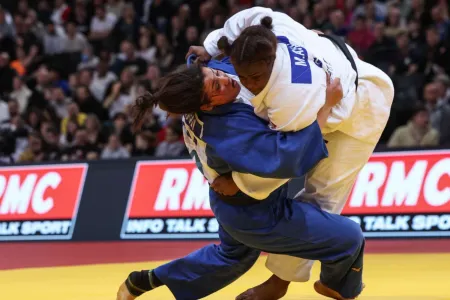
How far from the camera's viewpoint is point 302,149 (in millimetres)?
3576

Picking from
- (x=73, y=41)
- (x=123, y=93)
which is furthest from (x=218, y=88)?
(x=73, y=41)

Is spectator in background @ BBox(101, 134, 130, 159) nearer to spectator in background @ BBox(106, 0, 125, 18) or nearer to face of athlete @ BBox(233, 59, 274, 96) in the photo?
spectator in background @ BBox(106, 0, 125, 18)

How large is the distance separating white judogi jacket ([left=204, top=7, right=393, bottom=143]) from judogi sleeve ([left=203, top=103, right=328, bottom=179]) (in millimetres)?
48

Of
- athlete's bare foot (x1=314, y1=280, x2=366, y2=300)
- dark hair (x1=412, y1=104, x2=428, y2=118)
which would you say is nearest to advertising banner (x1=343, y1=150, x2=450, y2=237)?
dark hair (x1=412, y1=104, x2=428, y2=118)

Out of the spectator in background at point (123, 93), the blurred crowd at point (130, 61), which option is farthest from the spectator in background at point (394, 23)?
the spectator in background at point (123, 93)

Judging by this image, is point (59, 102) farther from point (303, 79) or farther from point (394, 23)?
point (303, 79)

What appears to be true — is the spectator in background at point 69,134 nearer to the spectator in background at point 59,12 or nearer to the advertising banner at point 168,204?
the advertising banner at point 168,204

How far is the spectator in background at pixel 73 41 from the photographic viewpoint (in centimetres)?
1339

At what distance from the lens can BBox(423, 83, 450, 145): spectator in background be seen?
887 centimetres

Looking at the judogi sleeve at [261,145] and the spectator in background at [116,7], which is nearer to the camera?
the judogi sleeve at [261,145]

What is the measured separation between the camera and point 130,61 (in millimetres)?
12297

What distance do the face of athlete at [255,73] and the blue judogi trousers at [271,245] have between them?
21.7 inches

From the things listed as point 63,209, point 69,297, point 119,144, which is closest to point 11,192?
point 63,209

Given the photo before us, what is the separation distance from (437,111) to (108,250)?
378 centimetres
